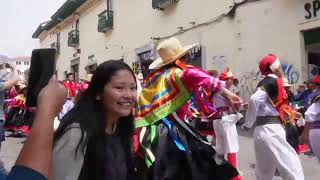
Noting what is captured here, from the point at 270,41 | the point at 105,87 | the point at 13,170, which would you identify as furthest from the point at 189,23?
the point at 13,170

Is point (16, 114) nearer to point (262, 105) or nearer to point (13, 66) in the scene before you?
point (13, 66)

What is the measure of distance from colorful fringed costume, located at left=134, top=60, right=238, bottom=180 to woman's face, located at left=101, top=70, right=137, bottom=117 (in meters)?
0.97

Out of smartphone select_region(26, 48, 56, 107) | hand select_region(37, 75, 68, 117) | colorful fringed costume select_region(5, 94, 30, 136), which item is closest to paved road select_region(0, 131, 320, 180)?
colorful fringed costume select_region(5, 94, 30, 136)

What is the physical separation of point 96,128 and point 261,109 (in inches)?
139

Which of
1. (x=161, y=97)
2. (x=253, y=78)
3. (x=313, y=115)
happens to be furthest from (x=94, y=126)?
(x=253, y=78)

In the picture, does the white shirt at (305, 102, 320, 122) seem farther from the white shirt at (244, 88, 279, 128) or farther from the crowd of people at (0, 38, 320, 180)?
the white shirt at (244, 88, 279, 128)

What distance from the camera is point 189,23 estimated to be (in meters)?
16.4

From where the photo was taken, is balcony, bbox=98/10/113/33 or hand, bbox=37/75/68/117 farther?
balcony, bbox=98/10/113/33

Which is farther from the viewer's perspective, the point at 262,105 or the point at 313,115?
the point at 313,115

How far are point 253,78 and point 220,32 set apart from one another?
2.21 meters

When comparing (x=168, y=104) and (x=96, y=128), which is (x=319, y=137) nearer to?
(x=168, y=104)

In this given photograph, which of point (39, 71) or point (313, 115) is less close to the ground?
point (39, 71)

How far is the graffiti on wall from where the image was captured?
38.5 feet

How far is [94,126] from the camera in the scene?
101 inches
